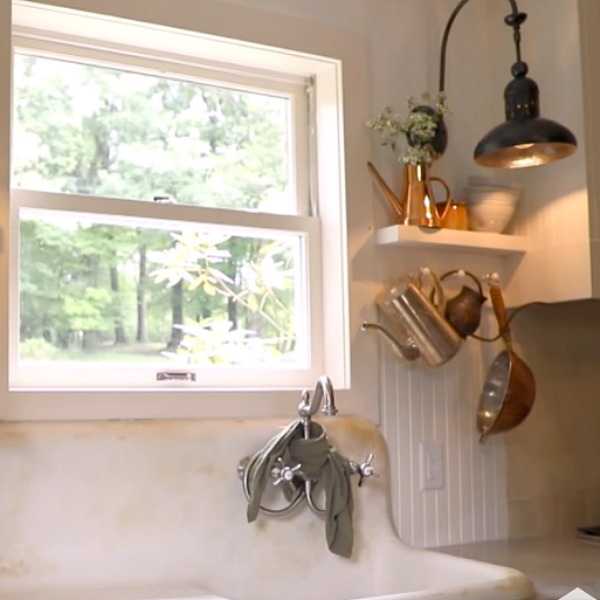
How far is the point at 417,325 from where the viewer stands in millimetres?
2277

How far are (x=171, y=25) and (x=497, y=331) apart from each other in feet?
3.72

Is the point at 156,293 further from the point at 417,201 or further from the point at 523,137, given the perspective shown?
the point at 523,137

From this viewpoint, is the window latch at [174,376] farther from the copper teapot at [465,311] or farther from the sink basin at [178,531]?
the copper teapot at [465,311]

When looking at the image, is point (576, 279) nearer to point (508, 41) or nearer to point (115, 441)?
point (508, 41)

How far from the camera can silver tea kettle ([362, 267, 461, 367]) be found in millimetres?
2281

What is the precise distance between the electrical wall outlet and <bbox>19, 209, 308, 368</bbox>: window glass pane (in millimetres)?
384

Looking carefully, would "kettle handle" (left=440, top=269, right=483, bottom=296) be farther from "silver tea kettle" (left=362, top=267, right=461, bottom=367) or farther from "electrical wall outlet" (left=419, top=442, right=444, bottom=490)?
"electrical wall outlet" (left=419, top=442, right=444, bottom=490)

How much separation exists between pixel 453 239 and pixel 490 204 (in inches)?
6.5

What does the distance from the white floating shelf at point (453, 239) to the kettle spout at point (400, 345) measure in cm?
21

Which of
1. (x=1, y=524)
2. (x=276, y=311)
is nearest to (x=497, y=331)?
(x=276, y=311)

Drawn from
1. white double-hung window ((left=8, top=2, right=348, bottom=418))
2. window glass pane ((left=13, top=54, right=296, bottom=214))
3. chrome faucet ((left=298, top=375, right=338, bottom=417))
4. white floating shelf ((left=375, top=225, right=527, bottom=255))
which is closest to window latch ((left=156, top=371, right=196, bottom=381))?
white double-hung window ((left=8, top=2, right=348, bottom=418))

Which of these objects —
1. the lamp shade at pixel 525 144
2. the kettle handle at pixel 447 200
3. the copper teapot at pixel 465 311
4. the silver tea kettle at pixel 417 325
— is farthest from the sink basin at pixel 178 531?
the lamp shade at pixel 525 144

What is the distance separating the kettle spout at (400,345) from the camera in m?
2.31

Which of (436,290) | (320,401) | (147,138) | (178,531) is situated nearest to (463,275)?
(436,290)
